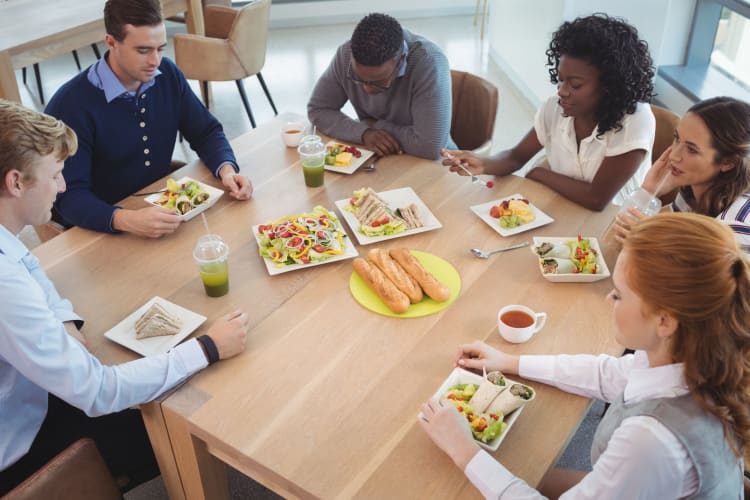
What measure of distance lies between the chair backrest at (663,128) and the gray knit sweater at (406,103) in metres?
0.77

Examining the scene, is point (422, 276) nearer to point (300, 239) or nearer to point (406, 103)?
point (300, 239)

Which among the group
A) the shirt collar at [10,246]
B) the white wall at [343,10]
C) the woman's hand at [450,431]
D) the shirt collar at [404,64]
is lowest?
the white wall at [343,10]

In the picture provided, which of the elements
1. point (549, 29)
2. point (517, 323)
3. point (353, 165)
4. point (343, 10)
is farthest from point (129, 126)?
point (343, 10)

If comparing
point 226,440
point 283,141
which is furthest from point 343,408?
point 283,141

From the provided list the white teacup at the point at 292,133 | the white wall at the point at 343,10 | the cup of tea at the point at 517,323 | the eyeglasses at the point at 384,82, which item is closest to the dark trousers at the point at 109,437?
the cup of tea at the point at 517,323

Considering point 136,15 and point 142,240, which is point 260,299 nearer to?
point 142,240

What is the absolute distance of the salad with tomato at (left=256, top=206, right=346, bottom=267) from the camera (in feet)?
6.14

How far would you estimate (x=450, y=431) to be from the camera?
1322mm

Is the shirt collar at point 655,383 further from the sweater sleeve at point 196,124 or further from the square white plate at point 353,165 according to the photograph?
the sweater sleeve at point 196,124

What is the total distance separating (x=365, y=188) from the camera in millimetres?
2230

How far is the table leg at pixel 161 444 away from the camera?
152 cm

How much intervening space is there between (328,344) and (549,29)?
3388 mm

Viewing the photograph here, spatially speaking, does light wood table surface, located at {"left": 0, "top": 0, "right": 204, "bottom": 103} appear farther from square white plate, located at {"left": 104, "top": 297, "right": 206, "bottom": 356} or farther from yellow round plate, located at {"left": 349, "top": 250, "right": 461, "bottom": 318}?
yellow round plate, located at {"left": 349, "top": 250, "right": 461, "bottom": 318}

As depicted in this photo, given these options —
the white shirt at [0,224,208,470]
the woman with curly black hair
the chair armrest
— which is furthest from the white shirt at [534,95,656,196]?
the chair armrest
